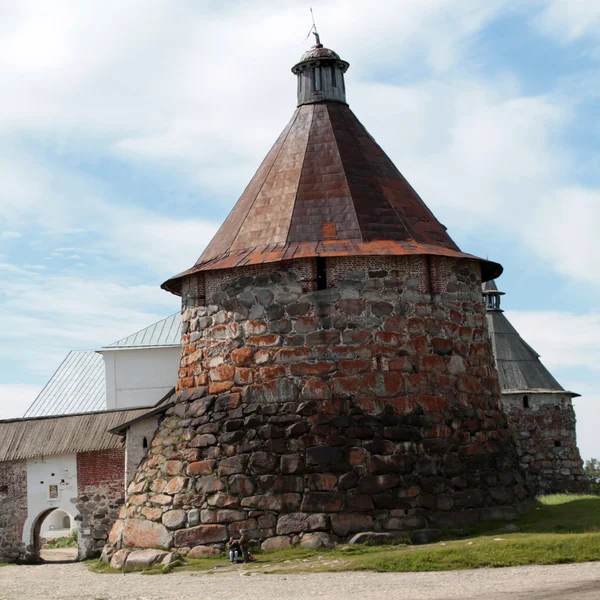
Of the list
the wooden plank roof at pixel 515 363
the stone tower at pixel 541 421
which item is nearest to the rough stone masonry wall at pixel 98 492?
the stone tower at pixel 541 421

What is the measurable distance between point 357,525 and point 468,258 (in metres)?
4.27

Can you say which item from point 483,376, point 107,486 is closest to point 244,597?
point 483,376

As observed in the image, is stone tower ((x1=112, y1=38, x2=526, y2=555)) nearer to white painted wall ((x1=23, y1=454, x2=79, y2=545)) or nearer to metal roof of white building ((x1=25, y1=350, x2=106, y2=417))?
white painted wall ((x1=23, y1=454, x2=79, y2=545))

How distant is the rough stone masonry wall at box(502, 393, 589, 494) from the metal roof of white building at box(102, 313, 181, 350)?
9425mm

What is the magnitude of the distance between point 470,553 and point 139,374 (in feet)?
60.5

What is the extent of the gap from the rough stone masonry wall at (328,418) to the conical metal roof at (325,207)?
1.18 ft

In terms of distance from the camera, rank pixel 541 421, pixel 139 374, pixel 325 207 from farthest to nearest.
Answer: pixel 139 374, pixel 541 421, pixel 325 207

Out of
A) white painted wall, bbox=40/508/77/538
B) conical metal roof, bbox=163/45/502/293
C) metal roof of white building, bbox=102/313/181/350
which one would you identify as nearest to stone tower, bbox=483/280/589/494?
metal roof of white building, bbox=102/313/181/350

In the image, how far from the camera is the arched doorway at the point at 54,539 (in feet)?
59.7

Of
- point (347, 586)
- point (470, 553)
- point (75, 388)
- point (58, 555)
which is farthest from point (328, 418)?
point (75, 388)

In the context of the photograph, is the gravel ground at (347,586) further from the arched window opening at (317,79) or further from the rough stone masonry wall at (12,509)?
the arched window opening at (317,79)

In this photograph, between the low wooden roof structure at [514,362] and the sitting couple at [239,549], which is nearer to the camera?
the sitting couple at [239,549]

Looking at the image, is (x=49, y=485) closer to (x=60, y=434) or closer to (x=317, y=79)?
(x=60, y=434)

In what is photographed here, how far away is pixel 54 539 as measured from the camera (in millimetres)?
27453
